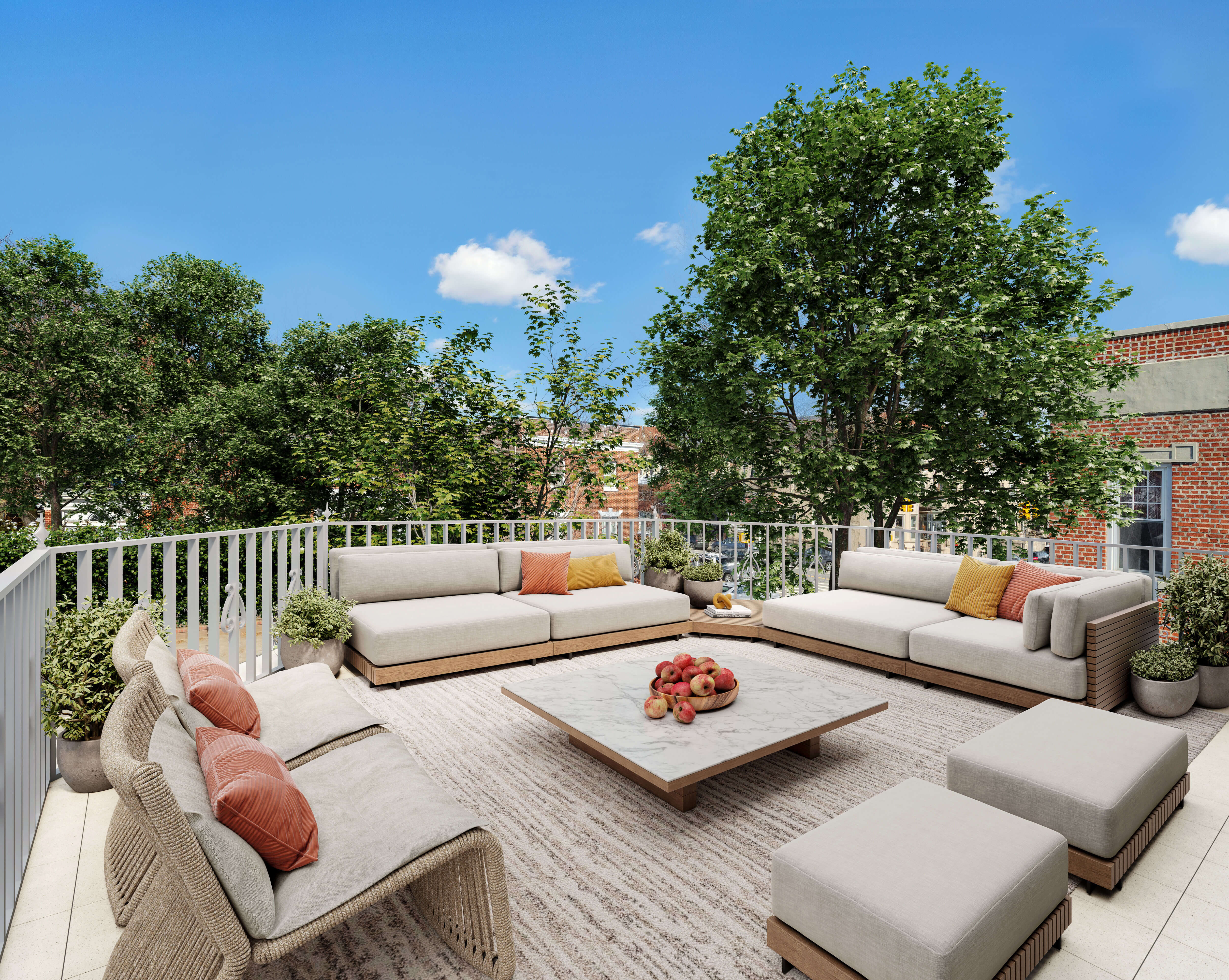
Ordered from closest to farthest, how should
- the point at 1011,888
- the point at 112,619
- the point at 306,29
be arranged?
the point at 1011,888 < the point at 112,619 < the point at 306,29

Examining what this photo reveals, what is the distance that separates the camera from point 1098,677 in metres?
3.15

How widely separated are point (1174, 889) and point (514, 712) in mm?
2726

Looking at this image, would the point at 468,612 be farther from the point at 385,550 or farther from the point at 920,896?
the point at 920,896

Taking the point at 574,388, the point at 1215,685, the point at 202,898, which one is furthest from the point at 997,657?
the point at 574,388

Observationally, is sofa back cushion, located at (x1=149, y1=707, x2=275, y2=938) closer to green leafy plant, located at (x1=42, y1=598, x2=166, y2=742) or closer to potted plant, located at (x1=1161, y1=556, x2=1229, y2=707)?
green leafy plant, located at (x1=42, y1=598, x2=166, y2=742)

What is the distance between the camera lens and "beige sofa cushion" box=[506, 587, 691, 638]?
14.4 feet

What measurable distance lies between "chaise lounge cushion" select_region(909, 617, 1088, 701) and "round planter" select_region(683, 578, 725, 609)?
1876 millimetres

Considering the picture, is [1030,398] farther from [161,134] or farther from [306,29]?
[161,134]

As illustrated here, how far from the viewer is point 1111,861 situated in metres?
1.81

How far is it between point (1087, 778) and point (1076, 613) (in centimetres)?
157

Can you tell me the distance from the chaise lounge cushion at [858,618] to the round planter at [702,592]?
73 cm

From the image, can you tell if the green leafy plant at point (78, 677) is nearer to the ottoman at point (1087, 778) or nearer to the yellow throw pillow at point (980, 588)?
the ottoman at point (1087, 778)

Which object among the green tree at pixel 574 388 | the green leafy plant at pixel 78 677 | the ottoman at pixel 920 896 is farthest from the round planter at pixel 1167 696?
the green tree at pixel 574 388

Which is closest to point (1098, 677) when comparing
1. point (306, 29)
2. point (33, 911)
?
point (33, 911)
